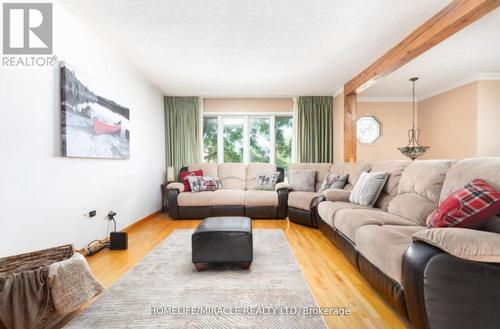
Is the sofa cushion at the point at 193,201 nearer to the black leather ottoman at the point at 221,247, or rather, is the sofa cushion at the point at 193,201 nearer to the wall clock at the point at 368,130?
the black leather ottoman at the point at 221,247

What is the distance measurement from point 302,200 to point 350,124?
Result: 1.89 m

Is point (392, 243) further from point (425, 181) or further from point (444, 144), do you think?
point (444, 144)

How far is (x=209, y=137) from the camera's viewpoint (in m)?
5.39

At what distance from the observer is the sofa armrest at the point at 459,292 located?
3.46 ft

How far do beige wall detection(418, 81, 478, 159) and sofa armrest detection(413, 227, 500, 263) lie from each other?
4.31 meters

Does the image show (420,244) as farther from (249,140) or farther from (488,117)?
(488,117)

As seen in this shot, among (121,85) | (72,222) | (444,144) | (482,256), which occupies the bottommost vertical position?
(72,222)

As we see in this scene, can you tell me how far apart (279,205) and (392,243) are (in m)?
2.64

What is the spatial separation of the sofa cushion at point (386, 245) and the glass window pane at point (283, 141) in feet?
11.6

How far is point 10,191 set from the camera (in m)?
1.71

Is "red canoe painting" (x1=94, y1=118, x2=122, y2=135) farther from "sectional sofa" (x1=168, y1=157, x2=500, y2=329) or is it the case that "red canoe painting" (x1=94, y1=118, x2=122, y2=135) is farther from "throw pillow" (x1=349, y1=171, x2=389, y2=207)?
"throw pillow" (x1=349, y1=171, x2=389, y2=207)

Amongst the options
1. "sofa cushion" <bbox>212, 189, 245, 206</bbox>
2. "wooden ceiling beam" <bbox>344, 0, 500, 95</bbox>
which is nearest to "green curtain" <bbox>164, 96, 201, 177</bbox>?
"sofa cushion" <bbox>212, 189, 245, 206</bbox>

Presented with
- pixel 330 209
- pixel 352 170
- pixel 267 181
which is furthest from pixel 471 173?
pixel 267 181

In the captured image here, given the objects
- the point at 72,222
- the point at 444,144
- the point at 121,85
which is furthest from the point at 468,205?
the point at 444,144
